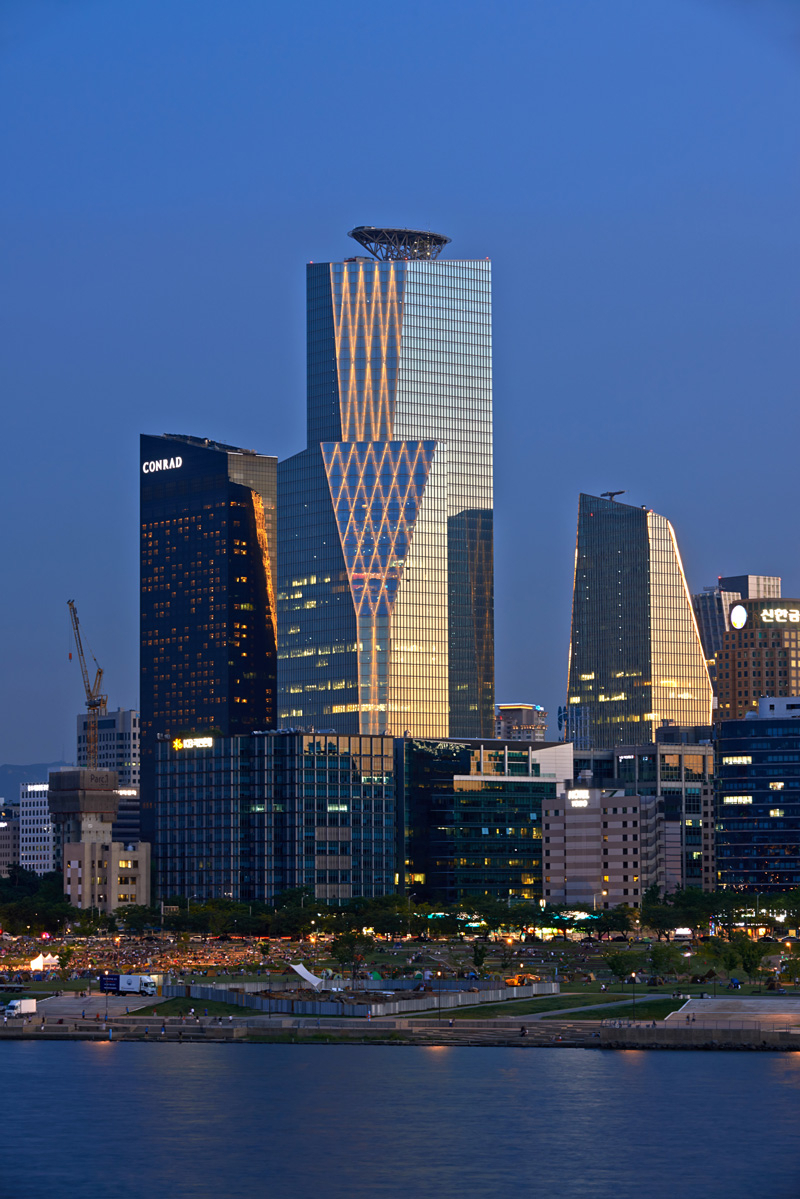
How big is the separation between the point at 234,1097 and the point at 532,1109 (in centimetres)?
2671

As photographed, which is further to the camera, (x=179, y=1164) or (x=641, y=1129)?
(x=641, y=1129)

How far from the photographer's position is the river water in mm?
Result: 143125

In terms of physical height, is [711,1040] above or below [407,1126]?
above

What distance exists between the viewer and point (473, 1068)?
191000mm

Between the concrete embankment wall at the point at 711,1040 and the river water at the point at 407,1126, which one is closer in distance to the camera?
the river water at the point at 407,1126

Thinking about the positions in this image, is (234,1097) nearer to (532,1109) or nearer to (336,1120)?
(336,1120)

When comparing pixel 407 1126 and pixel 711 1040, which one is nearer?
pixel 407 1126

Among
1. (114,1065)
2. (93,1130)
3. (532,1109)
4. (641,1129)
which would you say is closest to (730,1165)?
(641,1129)

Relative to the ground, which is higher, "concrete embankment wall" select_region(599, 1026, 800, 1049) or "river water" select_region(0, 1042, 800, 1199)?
"concrete embankment wall" select_region(599, 1026, 800, 1049)

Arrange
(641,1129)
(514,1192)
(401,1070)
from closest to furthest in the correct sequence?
(514,1192), (641,1129), (401,1070)

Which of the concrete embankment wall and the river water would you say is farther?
the concrete embankment wall

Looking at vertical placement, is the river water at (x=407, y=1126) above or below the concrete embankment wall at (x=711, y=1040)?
below

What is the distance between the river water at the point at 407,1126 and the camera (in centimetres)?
14312

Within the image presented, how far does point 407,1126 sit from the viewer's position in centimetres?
16200
